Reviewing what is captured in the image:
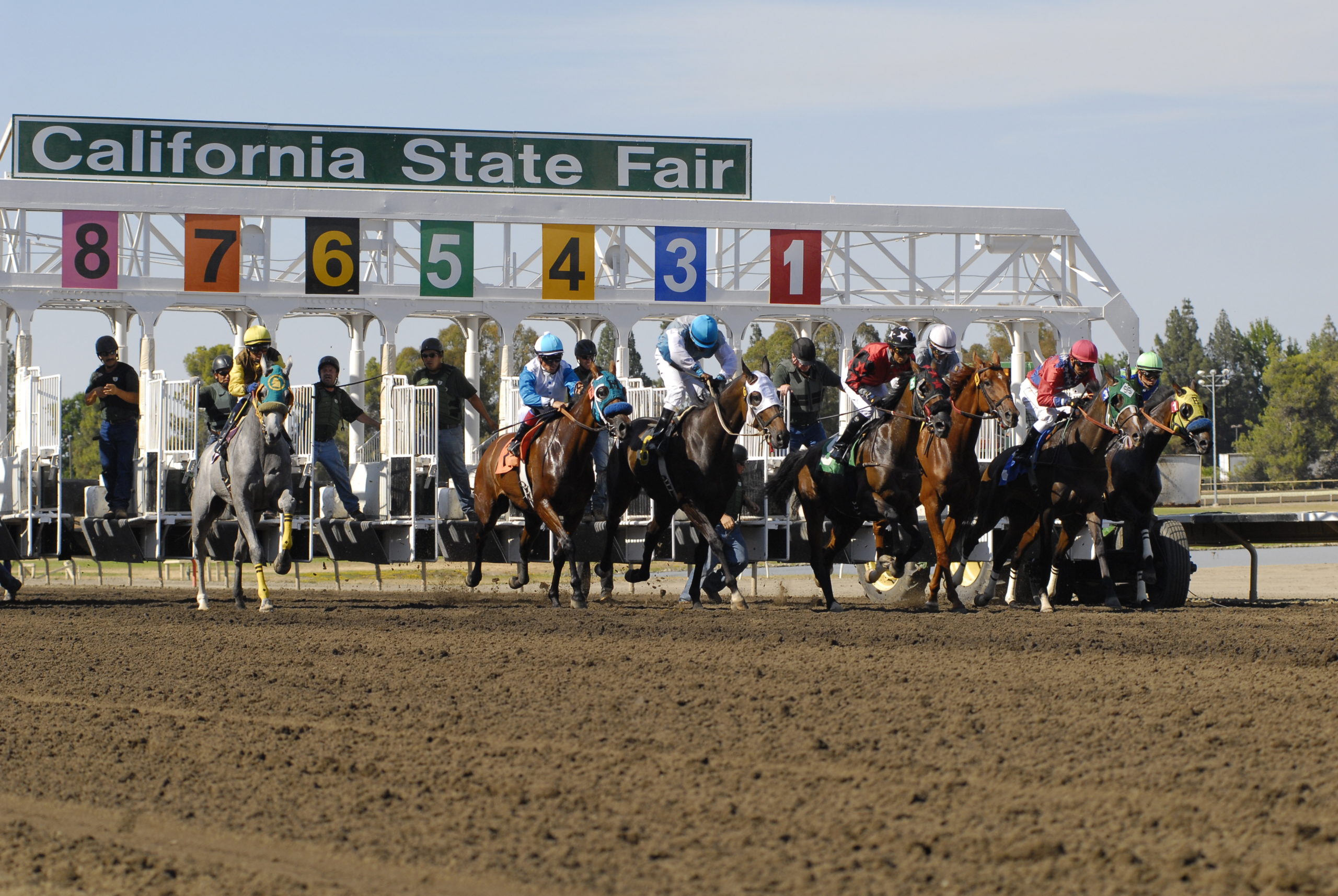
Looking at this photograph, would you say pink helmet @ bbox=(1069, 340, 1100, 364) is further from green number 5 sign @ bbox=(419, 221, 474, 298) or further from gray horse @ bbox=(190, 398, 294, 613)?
gray horse @ bbox=(190, 398, 294, 613)

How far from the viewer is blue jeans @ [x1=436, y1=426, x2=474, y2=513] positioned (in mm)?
14758

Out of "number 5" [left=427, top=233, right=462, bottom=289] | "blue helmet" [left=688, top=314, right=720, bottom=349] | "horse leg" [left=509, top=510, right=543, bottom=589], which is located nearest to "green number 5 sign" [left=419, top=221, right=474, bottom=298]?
"number 5" [left=427, top=233, right=462, bottom=289]

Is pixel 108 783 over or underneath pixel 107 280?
underneath

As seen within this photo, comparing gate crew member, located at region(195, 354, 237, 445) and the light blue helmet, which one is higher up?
the light blue helmet

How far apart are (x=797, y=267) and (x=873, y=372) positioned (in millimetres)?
4739

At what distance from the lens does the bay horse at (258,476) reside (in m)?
11.9

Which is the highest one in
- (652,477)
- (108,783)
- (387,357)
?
(387,357)

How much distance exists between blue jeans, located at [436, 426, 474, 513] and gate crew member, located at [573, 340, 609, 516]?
53.5 inches

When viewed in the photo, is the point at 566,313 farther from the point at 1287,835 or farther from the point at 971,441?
the point at 1287,835

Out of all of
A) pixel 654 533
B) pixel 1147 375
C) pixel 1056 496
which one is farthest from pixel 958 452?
pixel 654 533

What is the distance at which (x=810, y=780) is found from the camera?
17.3 ft

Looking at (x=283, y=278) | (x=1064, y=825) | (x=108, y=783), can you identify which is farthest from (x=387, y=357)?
(x=1064, y=825)

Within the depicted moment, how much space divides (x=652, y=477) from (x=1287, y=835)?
8236 millimetres

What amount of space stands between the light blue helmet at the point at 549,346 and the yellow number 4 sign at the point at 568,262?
376 centimetres
